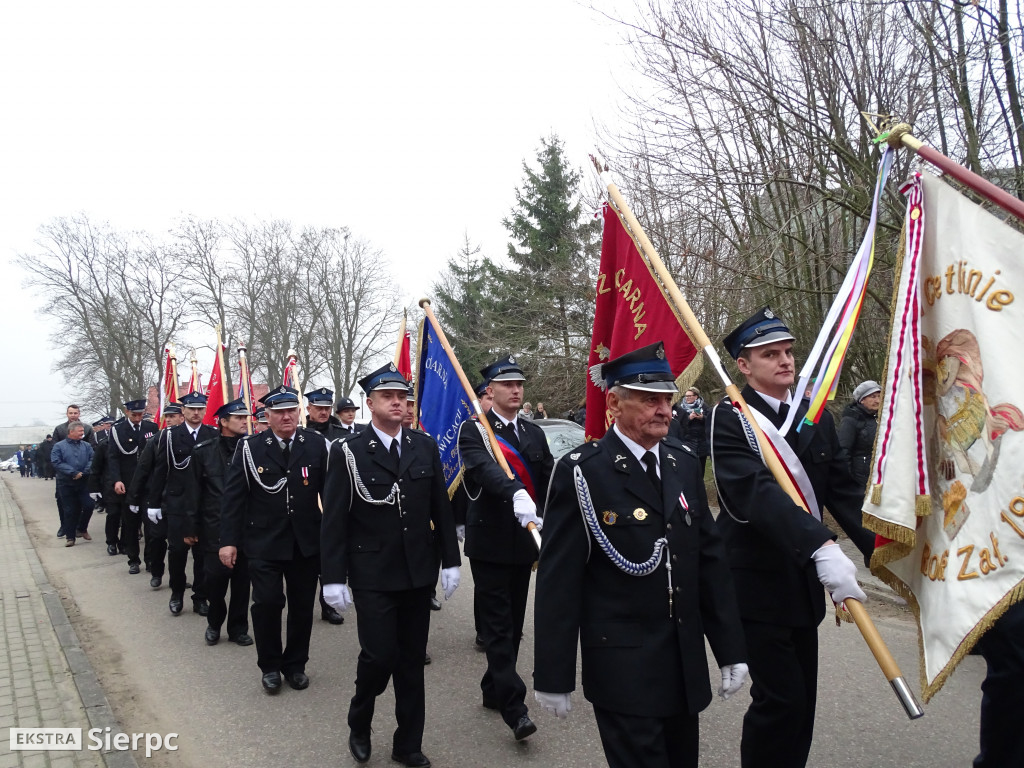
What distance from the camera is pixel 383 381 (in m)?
4.95

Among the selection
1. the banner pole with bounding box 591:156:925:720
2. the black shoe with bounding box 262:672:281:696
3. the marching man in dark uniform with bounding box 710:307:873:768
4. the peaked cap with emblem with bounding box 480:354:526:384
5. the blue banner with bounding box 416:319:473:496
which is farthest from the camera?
the blue banner with bounding box 416:319:473:496

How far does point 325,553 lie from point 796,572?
2684mm

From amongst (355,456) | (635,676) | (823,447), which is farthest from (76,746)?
(823,447)

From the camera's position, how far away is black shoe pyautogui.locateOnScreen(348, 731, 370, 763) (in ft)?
14.8

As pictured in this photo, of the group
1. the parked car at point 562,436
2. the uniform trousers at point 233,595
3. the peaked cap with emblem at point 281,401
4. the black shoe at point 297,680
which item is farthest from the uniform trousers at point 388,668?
the parked car at point 562,436

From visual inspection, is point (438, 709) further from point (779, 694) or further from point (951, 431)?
point (951, 431)

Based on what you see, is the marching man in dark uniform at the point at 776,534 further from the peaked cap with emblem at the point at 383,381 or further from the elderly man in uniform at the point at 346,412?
the elderly man in uniform at the point at 346,412

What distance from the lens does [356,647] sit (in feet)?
23.1

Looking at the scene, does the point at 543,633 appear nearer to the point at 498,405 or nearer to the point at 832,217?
the point at 498,405

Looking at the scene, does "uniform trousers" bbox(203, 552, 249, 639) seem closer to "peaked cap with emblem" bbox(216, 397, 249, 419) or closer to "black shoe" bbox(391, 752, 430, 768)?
"peaked cap with emblem" bbox(216, 397, 249, 419)

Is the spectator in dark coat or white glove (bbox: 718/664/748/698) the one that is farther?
the spectator in dark coat

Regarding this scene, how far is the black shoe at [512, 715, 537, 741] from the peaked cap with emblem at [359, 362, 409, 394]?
2143mm

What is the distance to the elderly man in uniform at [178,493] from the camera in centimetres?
856

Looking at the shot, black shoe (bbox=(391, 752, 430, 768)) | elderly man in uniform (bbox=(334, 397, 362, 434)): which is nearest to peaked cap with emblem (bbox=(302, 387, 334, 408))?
elderly man in uniform (bbox=(334, 397, 362, 434))
